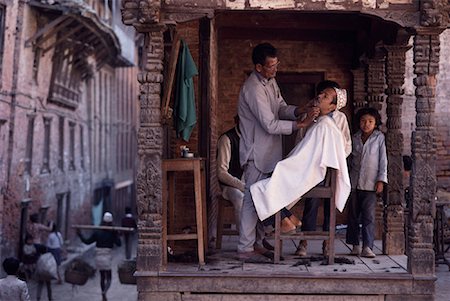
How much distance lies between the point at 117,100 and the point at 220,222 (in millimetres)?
25389

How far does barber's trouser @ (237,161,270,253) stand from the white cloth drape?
224mm

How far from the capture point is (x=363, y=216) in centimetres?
953

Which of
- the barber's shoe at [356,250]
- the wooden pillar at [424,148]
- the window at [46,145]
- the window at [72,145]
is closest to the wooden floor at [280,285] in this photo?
the wooden pillar at [424,148]

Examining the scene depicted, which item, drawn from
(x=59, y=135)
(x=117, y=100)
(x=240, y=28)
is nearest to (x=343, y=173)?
(x=240, y=28)

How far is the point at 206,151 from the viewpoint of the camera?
421 inches

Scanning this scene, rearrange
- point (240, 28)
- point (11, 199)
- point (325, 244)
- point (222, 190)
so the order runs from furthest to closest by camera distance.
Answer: point (11, 199), point (240, 28), point (222, 190), point (325, 244)

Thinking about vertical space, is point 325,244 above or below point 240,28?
below

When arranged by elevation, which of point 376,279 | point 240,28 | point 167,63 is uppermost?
point 240,28

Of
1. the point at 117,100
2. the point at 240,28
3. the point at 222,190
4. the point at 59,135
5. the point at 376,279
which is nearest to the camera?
the point at 376,279

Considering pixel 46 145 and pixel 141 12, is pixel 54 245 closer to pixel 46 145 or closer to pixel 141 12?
pixel 46 145

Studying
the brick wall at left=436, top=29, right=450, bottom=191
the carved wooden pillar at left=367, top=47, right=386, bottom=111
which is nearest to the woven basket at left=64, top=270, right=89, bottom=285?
the brick wall at left=436, top=29, right=450, bottom=191

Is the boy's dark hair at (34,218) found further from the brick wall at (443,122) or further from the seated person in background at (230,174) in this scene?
the seated person in background at (230,174)

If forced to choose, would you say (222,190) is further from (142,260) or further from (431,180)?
(431,180)

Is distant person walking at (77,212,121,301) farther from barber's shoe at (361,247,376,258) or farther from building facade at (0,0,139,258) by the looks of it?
barber's shoe at (361,247,376,258)
